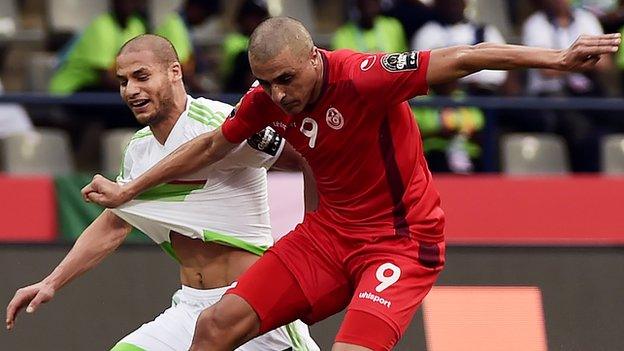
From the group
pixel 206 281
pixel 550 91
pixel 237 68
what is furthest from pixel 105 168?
pixel 206 281

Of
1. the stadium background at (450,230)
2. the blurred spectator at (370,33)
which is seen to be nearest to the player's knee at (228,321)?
the stadium background at (450,230)

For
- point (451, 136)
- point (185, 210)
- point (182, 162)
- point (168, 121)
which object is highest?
point (168, 121)

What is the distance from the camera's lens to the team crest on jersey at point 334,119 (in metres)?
5.73

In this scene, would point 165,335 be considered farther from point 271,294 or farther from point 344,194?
point 344,194

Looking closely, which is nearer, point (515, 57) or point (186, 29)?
point (515, 57)

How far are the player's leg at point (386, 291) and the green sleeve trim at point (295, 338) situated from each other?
0.55 meters

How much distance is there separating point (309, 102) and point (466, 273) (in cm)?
266

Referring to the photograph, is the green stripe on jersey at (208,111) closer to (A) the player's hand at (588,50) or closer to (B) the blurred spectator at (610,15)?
(A) the player's hand at (588,50)

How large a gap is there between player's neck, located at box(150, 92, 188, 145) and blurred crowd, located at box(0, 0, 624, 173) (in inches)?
180

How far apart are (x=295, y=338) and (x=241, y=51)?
16.5 feet

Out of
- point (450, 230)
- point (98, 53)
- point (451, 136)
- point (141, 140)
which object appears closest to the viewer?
point (141, 140)

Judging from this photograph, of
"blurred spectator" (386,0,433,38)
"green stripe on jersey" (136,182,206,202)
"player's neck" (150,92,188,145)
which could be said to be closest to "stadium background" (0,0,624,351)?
"blurred spectator" (386,0,433,38)

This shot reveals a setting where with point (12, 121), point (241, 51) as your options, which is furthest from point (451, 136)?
point (12, 121)

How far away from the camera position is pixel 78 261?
6340 millimetres
